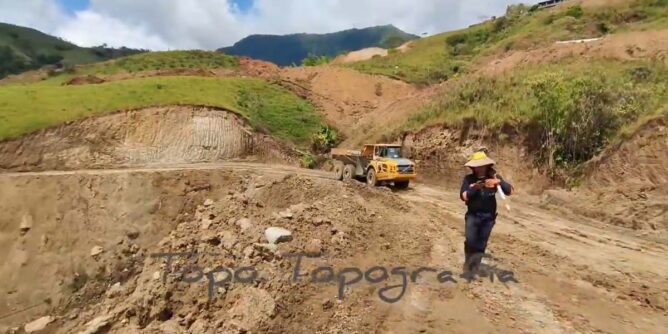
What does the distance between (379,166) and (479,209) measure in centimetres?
1112

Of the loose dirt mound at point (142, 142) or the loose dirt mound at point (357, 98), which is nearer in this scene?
the loose dirt mound at point (142, 142)

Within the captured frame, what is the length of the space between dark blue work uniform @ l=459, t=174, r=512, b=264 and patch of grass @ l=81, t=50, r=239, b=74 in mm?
41968

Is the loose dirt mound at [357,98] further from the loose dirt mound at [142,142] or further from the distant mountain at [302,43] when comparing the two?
the distant mountain at [302,43]

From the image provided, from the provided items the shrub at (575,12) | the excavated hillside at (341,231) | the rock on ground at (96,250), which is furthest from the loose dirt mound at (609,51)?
the rock on ground at (96,250)

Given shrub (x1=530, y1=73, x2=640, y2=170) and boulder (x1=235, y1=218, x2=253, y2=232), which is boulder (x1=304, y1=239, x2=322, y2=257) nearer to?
boulder (x1=235, y1=218, x2=253, y2=232)

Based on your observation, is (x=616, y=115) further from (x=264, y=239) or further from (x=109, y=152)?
(x=109, y=152)

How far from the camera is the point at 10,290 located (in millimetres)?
14555

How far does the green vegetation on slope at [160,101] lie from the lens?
25.8m

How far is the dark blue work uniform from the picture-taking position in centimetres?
830

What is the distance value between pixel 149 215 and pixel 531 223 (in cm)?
1154

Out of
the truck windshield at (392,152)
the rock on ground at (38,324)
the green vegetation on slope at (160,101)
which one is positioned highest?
the green vegetation on slope at (160,101)

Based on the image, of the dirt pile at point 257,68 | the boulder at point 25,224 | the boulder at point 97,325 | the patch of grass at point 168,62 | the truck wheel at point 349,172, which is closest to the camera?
the boulder at point 97,325

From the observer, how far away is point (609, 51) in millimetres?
25172

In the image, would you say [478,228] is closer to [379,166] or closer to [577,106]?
[379,166]
